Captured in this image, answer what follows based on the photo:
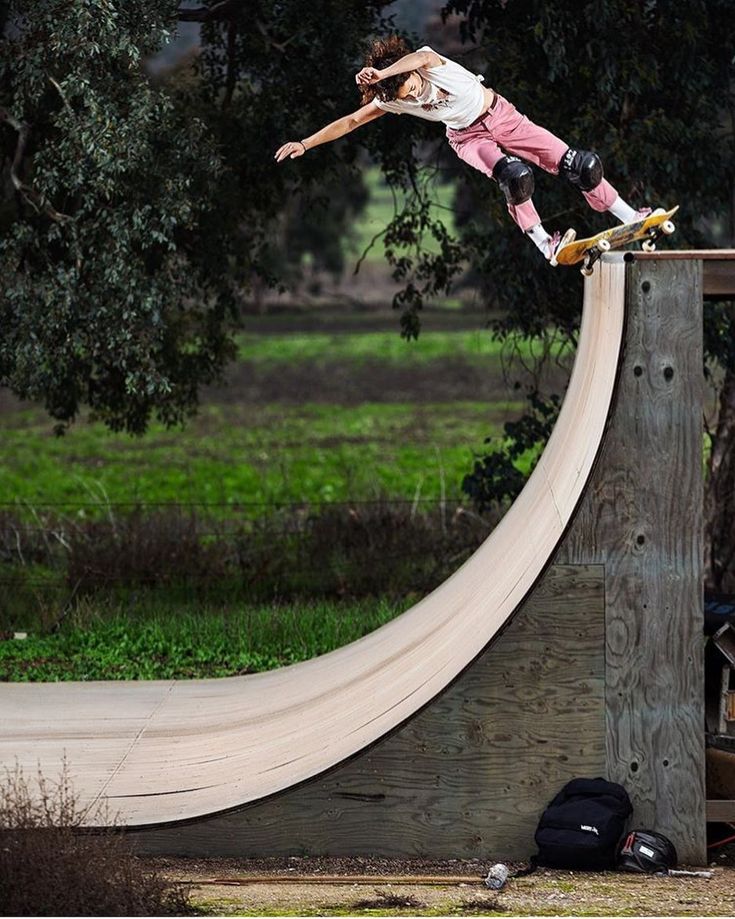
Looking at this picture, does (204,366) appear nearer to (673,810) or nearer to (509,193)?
(509,193)

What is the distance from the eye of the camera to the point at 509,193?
6.86 meters

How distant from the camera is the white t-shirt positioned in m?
7.04

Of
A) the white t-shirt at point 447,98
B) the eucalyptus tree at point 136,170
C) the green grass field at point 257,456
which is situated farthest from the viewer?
the green grass field at point 257,456

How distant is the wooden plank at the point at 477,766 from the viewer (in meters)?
6.00

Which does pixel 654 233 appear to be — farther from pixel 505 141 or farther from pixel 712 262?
pixel 505 141

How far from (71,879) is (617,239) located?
3424 millimetres

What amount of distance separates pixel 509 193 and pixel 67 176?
368 cm

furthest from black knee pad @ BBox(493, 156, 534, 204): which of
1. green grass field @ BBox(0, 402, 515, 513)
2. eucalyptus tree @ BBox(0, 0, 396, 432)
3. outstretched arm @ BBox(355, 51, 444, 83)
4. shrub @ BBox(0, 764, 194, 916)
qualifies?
green grass field @ BBox(0, 402, 515, 513)

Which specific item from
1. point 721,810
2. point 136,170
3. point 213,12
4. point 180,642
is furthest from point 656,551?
point 213,12

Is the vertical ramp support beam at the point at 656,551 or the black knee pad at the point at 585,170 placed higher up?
the black knee pad at the point at 585,170

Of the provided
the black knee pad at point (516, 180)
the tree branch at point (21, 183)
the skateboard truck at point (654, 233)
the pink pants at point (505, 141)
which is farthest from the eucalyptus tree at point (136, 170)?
the skateboard truck at point (654, 233)

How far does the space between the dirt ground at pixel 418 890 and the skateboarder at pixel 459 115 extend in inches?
113

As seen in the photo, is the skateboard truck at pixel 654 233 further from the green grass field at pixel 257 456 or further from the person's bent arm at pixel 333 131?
the green grass field at pixel 257 456

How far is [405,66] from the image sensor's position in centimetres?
693
